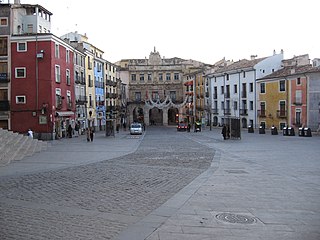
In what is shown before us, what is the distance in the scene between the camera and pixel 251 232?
702 centimetres

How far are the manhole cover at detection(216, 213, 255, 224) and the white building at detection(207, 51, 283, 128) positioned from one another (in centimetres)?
4997

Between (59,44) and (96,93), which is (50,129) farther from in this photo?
(96,93)

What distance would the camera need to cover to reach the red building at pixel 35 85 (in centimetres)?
3834

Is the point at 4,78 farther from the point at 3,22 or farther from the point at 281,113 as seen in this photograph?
the point at 281,113

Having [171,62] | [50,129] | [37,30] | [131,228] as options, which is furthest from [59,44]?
[171,62]

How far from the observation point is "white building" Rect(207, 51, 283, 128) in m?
57.1

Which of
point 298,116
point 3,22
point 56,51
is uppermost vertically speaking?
point 3,22

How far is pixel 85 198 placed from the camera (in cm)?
987

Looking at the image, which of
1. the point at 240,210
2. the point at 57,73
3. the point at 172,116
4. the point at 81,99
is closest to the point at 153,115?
the point at 172,116

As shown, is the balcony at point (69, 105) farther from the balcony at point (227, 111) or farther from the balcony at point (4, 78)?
the balcony at point (227, 111)

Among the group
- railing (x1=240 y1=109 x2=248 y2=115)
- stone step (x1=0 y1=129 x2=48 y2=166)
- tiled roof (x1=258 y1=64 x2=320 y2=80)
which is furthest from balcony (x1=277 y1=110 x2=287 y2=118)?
stone step (x1=0 y1=129 x2=48 y2=166)

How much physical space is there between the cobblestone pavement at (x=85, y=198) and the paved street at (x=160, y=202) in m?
0.02

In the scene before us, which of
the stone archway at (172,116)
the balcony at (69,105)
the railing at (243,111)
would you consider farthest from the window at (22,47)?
the stone archway at (172,116)

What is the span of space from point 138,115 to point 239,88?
34.9 meters
